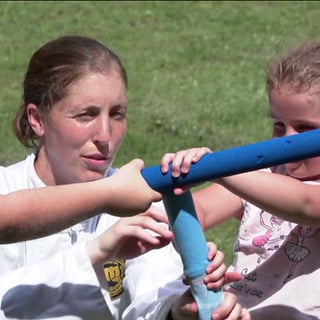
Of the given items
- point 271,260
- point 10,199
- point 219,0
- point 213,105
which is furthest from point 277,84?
point 219,0

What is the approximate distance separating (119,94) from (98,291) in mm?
688

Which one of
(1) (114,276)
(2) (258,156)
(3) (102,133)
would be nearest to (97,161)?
(3) (102,133)

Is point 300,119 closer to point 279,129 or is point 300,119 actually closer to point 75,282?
point 279,129

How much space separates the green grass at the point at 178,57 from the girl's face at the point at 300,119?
89.3 inches

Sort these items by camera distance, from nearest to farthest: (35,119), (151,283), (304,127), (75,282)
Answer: (75,282) → (304,127) → (151,283) → (35,119)

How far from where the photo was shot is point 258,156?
2490 mm

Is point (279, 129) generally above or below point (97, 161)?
above

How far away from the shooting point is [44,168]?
141 inches

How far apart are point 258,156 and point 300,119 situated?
2.39ft

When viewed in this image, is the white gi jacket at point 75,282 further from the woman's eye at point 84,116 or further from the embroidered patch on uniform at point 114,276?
the woman's eye at point 84,116

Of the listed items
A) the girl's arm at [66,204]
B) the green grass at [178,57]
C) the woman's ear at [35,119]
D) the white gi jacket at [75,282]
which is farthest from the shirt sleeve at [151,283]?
the green grass at [178,57]

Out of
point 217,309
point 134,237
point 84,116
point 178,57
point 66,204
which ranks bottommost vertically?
point 178,57

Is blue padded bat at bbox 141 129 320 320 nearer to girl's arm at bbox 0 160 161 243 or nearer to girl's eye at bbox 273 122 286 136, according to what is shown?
girl's arm at bbox 0 160 161 243

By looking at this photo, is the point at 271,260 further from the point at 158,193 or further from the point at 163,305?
the point at 158,193
